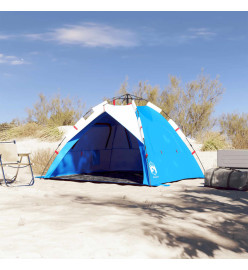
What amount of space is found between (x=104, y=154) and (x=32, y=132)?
8060 mm

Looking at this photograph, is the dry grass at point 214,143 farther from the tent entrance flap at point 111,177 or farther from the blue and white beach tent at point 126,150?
the tent entrance flap at point 111,177

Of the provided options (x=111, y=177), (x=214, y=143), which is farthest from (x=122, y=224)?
(x=214, y=143)

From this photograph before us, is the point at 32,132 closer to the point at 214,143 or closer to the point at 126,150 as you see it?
the point at 214,143

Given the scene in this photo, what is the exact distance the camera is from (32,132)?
17250mm

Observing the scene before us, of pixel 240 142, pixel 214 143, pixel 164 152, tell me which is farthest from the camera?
pixel 214 143

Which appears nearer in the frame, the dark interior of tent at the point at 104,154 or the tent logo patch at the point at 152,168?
the tent logo patch at the point at 152,168

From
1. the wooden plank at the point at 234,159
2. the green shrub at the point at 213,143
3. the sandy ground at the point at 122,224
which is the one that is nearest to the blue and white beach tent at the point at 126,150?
the wooden plank at the point at 234,159

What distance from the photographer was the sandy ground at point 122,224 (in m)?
3.31

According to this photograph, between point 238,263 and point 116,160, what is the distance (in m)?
7.14

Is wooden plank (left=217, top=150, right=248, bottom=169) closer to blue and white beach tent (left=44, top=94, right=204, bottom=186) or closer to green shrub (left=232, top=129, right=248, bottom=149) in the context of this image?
blue and white beach tent (left=44, top=94, right=204, bottom=186)

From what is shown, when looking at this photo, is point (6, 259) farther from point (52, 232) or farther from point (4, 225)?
point (4, 225)

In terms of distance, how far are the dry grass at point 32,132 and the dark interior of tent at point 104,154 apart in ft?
21.2

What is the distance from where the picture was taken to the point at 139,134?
25.5 feet

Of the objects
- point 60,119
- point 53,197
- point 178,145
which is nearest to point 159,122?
point 178,145
